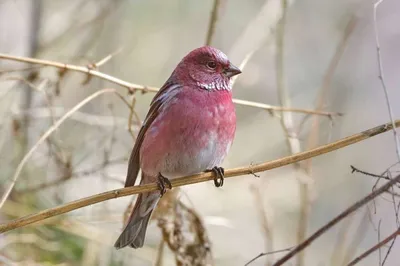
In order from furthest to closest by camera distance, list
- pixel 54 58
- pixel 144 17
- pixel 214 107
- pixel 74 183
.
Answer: pixel 144 17, pixel 54 58, pixel 74 183, pixel 214 107

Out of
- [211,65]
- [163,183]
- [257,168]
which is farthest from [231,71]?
[257,168]

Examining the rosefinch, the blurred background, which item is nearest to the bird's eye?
the rosefinch

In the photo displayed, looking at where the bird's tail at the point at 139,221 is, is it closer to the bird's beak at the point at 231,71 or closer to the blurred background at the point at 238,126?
the blurred background at the point at 238,126

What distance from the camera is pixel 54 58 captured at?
504 centimetres

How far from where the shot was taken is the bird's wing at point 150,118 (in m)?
3.00

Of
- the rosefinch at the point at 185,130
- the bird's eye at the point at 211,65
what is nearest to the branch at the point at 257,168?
the rosefinch at the point at 185,130

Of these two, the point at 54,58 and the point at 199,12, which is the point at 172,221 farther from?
the point at 199,12

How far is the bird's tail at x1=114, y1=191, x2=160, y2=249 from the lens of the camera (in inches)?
120

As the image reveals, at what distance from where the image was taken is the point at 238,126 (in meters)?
5.84

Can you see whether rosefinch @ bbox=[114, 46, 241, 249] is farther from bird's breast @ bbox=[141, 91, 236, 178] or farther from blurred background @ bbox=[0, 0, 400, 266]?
→ blurred background @ bbox=[0, 0, 400, 266]

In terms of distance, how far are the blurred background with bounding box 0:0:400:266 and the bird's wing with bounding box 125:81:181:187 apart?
135mm

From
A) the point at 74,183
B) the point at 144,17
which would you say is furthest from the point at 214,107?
the point at 144,17

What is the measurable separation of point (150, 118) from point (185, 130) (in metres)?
0.23

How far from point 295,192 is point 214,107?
271cm
